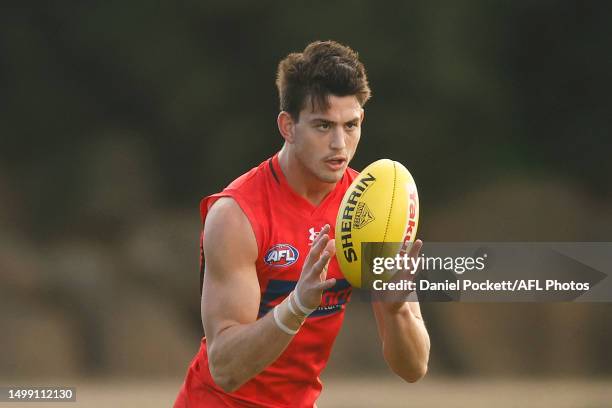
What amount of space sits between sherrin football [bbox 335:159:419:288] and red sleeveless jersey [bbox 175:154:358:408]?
37cm

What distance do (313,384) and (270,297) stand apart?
1.44 ft

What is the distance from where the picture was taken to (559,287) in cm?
694

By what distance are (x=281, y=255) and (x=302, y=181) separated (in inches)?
12.6

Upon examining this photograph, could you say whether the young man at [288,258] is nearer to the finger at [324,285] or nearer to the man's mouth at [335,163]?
the man's mouth at [335,163]

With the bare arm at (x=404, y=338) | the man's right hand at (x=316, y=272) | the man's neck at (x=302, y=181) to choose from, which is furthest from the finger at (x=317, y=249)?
the man's neck at (x=302, y=181)

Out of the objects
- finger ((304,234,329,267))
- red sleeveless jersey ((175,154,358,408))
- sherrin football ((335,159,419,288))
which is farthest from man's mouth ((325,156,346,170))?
finger ((304,234,329,267))

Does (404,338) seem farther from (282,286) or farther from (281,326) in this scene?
(281,326)

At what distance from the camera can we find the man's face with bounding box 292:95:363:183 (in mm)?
3619

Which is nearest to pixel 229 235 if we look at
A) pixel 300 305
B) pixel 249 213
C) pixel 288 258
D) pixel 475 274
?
pixel 249 213

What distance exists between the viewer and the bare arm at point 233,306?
11.1 feet

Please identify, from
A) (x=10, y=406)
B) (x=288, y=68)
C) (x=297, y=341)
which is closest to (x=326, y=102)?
(x=288, y=68)

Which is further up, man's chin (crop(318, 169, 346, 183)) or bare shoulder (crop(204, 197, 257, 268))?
man's chin (crop(318, 169, 346, 183))

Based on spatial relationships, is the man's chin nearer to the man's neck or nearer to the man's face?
the man's face

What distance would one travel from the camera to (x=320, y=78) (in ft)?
12.3
